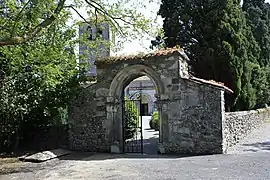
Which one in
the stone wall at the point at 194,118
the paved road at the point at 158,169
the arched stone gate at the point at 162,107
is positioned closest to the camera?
the paved road at the point at 158,169

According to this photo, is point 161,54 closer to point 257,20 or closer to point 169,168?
point 169,168

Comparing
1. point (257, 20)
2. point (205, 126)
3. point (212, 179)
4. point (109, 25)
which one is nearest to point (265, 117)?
point (257, 20)

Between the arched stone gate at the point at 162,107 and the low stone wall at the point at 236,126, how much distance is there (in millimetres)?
→ 760

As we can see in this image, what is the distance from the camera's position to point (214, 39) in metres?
16.1

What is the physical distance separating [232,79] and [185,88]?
535 cm

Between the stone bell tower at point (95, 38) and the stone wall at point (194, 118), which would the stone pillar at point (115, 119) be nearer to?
the stone wall at point (194, 118)

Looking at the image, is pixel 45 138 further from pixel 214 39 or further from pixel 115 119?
pixel 214 39

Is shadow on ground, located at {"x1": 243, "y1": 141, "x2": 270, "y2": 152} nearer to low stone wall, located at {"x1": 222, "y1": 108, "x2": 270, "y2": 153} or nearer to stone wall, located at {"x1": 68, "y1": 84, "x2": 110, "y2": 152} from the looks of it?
low stone wall, located at {"x1": 222, "y1": 108, "x2": 270, "y2": 153}

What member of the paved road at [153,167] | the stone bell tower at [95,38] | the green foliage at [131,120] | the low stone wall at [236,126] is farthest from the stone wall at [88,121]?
the low stone wall at [236,126]

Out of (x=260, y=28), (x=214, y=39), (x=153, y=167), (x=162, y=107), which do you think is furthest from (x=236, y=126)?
(x=260, y=28)

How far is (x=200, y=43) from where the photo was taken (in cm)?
1673

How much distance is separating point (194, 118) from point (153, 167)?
297 centimetres

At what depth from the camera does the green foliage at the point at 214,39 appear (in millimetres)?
16000

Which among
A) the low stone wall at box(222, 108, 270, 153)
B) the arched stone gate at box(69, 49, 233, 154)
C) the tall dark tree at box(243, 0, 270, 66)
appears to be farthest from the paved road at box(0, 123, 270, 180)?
the tall dark tree at box(243, 0, 270, 66)
